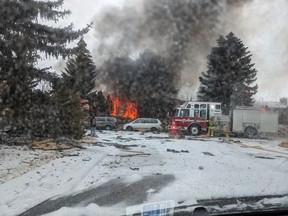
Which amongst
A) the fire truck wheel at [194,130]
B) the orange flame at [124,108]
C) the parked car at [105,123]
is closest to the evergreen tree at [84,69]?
the parked car at [105,123]

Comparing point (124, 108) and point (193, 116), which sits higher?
point (124, 108)

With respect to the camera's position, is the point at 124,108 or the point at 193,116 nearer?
the point at 193,116

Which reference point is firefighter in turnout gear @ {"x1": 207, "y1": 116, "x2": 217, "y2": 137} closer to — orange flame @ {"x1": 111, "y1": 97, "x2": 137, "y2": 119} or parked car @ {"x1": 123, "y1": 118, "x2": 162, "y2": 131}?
parked car @ {"x1": 123, "y1": 118, "x2": 162, "y2": 131}

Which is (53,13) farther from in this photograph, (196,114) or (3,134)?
(196,114)

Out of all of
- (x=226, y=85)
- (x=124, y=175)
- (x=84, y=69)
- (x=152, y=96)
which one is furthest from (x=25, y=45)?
(x=152, y=96)

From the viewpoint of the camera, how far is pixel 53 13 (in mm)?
21766

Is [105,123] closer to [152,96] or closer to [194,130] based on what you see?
[194,130]

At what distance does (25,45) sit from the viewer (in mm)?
18172

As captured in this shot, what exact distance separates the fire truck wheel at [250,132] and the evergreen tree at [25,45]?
17407 millimetres

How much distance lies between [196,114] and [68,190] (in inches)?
1070

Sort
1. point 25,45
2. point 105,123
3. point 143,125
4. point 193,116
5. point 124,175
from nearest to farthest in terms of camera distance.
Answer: point 124,175
point 25,45
point 193,116
point 143,125
point 105,123

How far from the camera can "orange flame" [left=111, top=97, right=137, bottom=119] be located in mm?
56219

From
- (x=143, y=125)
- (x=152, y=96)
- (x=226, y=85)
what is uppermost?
(x=226, y=85)

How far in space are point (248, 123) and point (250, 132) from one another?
765mm
